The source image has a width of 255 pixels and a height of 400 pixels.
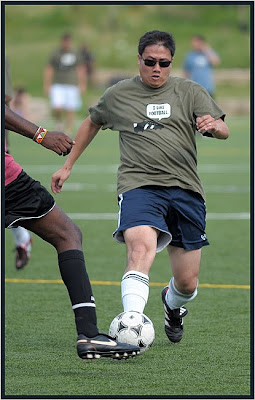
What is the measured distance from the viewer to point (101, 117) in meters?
7.86

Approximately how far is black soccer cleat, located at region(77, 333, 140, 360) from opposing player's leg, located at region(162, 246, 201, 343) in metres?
1.11

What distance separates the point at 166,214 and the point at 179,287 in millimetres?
721

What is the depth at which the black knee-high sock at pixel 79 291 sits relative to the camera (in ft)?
23.0

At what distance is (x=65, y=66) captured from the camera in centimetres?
2966

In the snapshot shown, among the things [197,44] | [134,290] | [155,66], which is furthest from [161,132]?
[197,44]

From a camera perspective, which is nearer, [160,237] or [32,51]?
[160,237]

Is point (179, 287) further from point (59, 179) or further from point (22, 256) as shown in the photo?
point (22, 256)

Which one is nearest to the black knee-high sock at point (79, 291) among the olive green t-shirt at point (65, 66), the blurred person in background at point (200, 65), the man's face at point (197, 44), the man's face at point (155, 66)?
the man's face at point (155, 66)

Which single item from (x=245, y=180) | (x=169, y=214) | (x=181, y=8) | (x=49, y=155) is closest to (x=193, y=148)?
(x=169, y=214)

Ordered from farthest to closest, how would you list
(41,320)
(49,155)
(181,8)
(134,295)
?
(181,8)
(49,155)
(41,320)
(134,295)

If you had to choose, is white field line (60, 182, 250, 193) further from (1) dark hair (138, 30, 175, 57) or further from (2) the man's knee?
(1) dark hair (138, 30, 175, 57)

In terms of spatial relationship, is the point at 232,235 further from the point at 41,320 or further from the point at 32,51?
the point at 32,51

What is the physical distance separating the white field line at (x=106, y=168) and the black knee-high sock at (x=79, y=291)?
13.4m

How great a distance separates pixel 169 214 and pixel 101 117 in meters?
0.84
